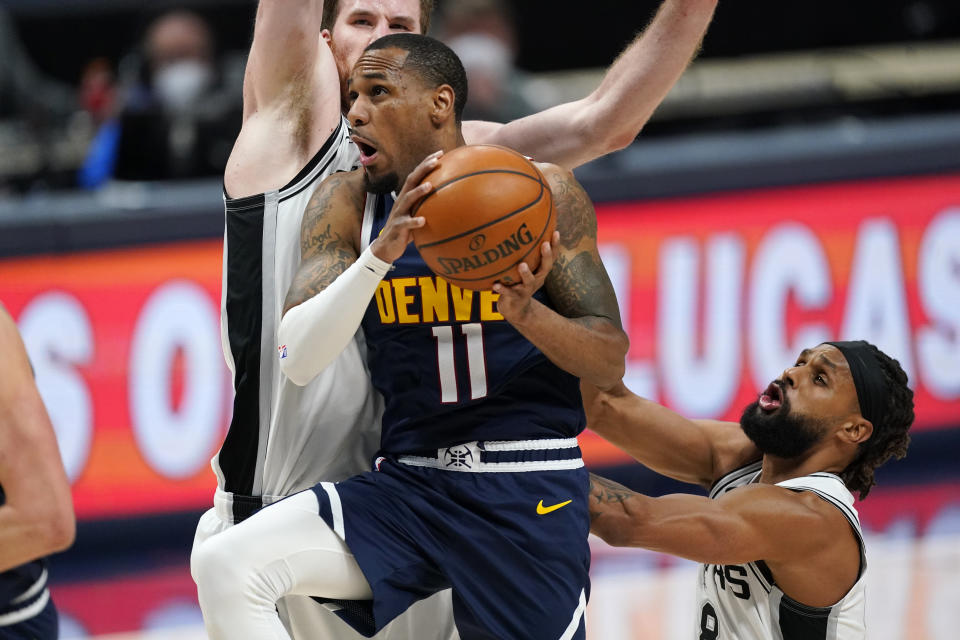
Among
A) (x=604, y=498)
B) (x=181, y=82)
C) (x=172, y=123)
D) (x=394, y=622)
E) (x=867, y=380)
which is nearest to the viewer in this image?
(x=394, y=622)

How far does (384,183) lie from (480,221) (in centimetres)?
57

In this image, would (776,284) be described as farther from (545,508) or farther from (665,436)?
(545,508)

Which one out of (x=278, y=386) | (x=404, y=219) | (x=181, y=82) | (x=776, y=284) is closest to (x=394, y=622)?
(x=278, y=386)

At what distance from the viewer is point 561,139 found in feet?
15.4

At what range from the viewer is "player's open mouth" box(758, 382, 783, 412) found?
4777 millimetres

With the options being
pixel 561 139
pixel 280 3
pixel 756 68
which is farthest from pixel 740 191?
pixel 280 3

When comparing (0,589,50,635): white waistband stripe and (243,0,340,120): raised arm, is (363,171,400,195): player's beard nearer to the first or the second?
(243,0,340,120): raised arm

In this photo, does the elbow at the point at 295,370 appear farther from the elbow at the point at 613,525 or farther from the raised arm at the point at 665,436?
the raised arm at the point at 665,436

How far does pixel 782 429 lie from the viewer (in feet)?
15.7

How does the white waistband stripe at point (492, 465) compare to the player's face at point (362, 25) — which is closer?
the white waistband stripe at point (492, 465)

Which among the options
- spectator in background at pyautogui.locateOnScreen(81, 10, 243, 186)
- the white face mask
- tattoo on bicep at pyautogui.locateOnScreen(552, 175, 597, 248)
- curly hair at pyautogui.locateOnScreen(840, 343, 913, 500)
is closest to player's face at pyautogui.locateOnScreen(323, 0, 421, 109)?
tattoo on bicep at pyautogui.locateOnScreen(552, 175, 597, 248)

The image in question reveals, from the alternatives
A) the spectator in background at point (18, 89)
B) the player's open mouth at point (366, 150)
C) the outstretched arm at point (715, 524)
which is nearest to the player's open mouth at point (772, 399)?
the outstretched arm at point (715, 524)

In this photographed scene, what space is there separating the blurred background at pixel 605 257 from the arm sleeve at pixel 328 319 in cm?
349

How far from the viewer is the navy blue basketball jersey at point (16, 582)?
3658 mm
